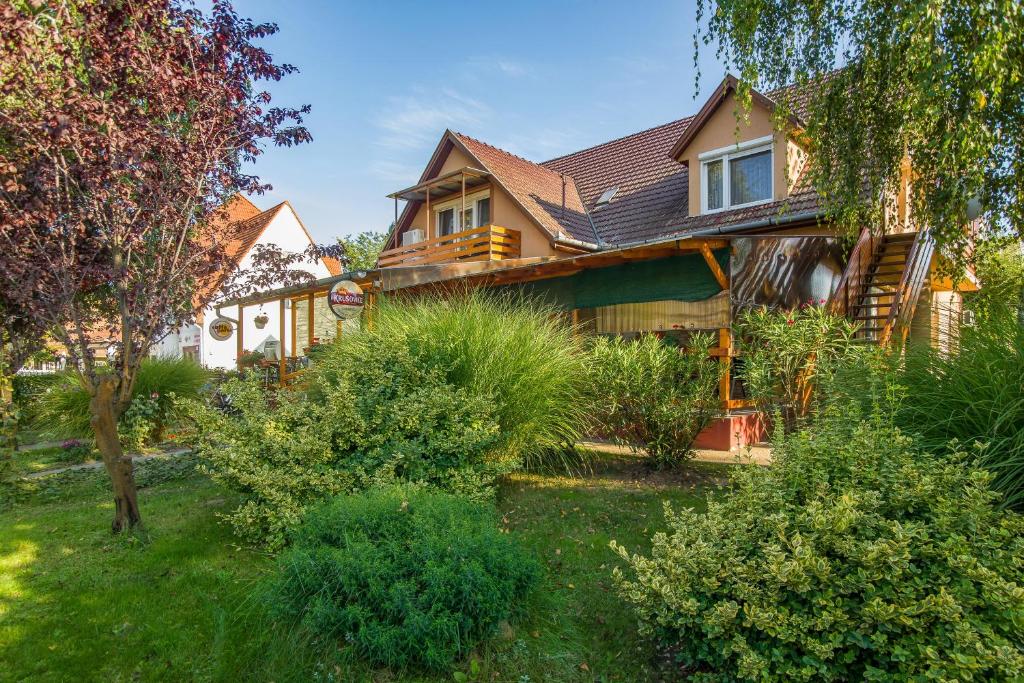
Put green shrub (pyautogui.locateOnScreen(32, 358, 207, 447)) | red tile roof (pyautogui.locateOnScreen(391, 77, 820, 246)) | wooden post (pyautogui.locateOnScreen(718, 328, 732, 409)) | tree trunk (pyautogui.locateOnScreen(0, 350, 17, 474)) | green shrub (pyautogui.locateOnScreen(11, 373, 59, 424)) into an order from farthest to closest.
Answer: red tile roof (pyautogui.locateOnScreen(391, 77, 820, 246)) < green shrub (pyautogui.locateOnScreen(11, 373, 59, 424)) < green shrub (pyautogui.locateOnScreen(32, 358, 207, 447)) < wooden post (pyautogui.locateOnScreen(718, 328, 732, 409)) < tree trunk (pyautogui.locateOnScreen(0, 350, 17, 474))

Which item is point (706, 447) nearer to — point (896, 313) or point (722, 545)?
point (896, 313)

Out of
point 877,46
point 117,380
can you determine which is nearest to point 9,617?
point 117,380

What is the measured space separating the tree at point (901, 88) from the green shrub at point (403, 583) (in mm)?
4914

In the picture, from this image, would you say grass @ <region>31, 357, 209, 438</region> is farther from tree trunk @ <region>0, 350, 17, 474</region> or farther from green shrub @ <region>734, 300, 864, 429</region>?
green shrub @ <region>734, 300, 864, 429</region>

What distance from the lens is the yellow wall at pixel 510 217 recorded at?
14602mm

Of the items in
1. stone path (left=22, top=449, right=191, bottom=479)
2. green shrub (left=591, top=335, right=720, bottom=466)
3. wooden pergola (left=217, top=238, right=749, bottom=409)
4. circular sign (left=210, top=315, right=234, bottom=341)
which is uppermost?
wooden pergola (left=217, top=238, right=749, bottom=409)

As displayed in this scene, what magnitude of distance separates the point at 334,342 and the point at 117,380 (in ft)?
9.38

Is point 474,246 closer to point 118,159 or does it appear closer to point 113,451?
point 118,159

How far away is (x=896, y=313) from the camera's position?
29.3 ft

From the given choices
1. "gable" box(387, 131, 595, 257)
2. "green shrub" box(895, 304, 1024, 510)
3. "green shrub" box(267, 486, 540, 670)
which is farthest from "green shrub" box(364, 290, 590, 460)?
"gable" box(387, 131, 595, 257)

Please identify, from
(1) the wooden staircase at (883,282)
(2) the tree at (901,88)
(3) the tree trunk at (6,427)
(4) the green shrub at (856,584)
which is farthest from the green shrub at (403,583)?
(1) the wooden staircase at (883,282)

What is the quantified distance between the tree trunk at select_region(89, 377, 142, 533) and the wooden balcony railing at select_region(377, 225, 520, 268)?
401 inches

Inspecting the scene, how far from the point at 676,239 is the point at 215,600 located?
661 cm

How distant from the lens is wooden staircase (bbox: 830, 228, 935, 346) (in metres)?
9.09
